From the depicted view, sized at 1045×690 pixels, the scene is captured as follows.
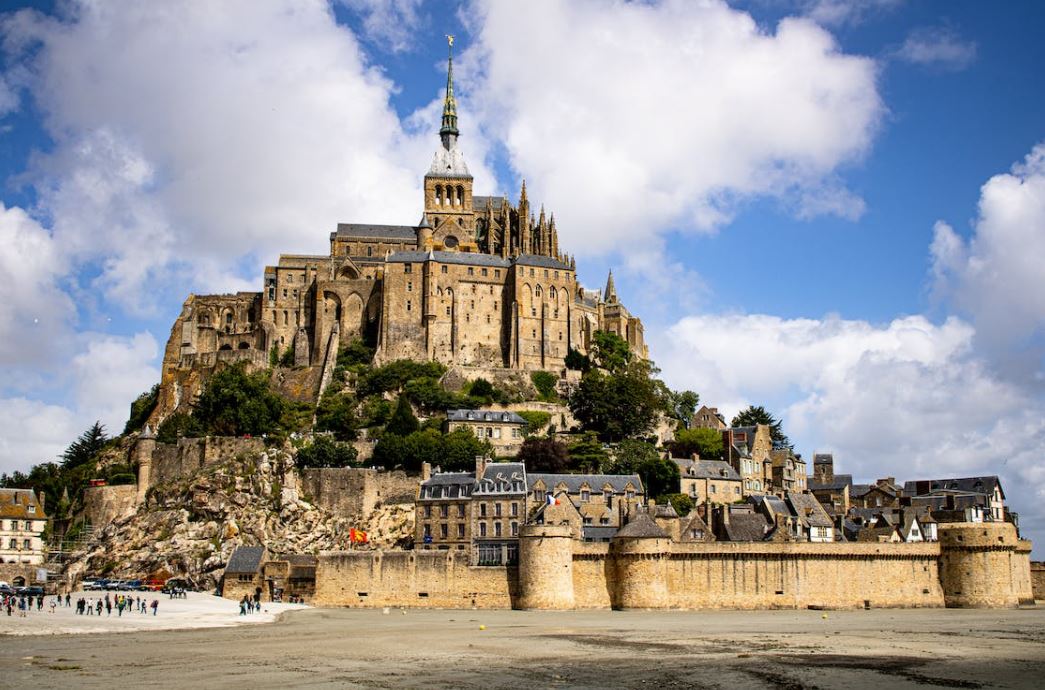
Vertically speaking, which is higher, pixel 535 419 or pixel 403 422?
pixel 535 419

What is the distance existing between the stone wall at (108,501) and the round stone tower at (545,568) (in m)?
28.7

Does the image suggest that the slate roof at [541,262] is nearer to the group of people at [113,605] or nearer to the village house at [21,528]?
the village house at [21,528]

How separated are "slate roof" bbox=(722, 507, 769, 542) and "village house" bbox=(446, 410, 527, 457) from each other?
19726 millimetres

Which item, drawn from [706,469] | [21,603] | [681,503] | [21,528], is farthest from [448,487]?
[21,528]

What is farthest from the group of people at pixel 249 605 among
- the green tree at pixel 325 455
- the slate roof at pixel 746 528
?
the slate roof at pixel 746 528

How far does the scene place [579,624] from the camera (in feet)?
157

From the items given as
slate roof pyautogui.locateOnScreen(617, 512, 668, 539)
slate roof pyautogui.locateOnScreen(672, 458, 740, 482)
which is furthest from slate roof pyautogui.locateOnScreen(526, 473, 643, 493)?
slate roof pyautogui.locateOnScreen(617, 512, 668, 539)

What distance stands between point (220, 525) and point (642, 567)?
2549 centimetres

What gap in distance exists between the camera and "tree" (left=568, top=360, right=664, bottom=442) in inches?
3268

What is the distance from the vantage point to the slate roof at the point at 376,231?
109 metres

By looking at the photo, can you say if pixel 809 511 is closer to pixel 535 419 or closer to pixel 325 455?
pixel 535 419

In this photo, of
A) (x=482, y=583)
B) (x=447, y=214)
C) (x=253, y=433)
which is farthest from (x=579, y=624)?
(x=447, y=214)

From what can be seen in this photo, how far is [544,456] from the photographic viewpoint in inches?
2921

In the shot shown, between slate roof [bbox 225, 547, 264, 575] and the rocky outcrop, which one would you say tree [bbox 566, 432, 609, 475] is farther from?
slate roof [bbox 225, 547, 264, 575]
